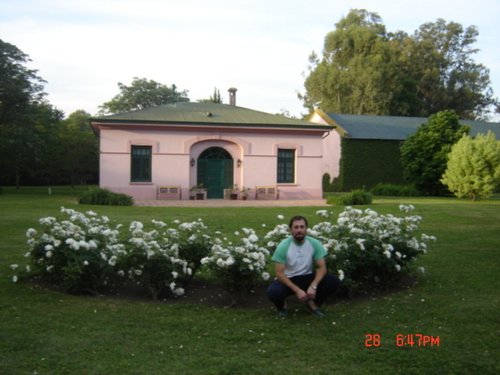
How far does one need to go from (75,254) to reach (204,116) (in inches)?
758

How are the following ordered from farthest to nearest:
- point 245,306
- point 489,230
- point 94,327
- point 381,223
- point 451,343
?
1. point 489,230
2. point 381,223
3. point 245,306
4. point 94,327
5. point 451,343

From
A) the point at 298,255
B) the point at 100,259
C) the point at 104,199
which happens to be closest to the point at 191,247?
the point at 100,259

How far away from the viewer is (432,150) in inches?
1131

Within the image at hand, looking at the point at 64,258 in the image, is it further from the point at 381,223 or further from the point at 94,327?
the point at 381,223

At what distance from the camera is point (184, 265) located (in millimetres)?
5922

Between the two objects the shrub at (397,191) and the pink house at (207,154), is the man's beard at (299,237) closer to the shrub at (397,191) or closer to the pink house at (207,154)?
the pink house at (207,154)

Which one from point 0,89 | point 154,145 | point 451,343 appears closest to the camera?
point 451,343

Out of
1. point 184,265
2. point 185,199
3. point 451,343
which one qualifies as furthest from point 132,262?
point 185,199

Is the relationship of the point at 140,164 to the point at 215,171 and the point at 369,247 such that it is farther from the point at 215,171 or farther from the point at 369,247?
the point at 369,247

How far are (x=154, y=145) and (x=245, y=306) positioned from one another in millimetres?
18171

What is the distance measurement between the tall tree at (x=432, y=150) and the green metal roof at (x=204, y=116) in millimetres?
7418

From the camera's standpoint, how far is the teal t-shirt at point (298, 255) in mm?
5477

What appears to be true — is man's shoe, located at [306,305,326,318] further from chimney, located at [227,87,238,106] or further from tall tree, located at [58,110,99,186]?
tall tree, located at [58,110,99,186]

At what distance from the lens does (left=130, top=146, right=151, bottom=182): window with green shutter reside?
23.2 meters
